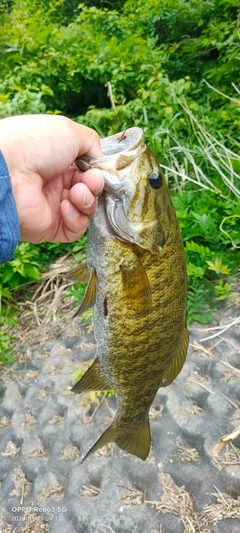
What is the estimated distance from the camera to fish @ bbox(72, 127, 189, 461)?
1429 millimetres

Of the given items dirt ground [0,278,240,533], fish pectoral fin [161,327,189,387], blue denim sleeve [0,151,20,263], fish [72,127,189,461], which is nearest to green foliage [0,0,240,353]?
dirt ground [0,278,240,533]

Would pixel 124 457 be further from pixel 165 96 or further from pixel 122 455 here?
pixel 165 96

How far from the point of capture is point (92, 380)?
1.71 meters

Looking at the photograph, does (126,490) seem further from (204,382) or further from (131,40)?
(131,40)

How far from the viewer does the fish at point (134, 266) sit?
143cm

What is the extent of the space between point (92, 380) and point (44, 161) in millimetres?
851

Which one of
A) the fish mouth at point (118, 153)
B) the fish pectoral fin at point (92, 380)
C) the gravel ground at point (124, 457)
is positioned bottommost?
the gravel ground at point (124, 457)

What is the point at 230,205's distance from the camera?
11.4 feet

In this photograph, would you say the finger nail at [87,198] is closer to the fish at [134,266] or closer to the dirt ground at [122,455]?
the fish at [134,266]

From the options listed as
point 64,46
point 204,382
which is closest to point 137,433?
point 204,382

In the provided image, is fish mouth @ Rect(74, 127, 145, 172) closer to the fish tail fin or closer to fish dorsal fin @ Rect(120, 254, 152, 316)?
fish dorsal fin @ Rect(120, 254, 152, 316)

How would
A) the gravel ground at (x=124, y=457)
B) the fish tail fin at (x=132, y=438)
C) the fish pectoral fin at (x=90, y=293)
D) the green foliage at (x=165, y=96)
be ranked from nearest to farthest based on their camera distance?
the fish pectoral fin at (x=90, y=293), the fish tail fin at (x=132, y=438), the gravel ground at (x=124, y=457), the green foliage at (x=165, y=96)

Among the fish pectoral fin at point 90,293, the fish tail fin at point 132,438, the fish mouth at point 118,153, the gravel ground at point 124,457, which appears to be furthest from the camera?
the gravel ground at point 124,457

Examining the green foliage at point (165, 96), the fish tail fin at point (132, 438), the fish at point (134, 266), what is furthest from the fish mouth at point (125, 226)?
the green foliage at point (165, 96)
